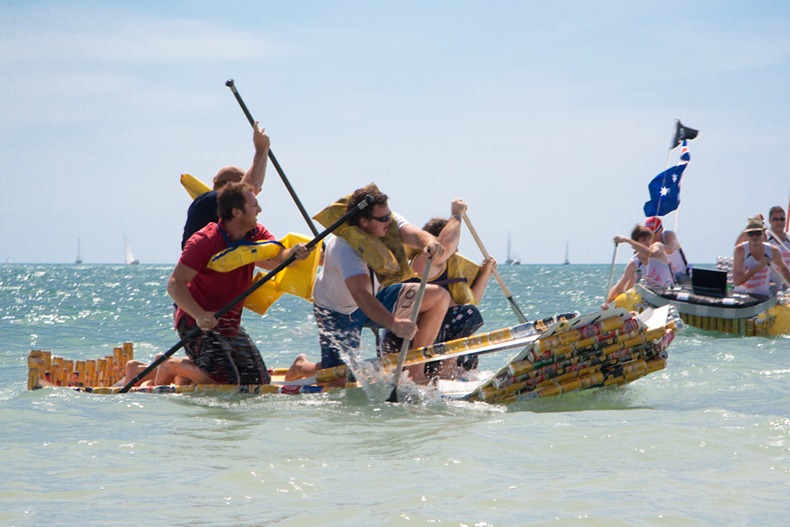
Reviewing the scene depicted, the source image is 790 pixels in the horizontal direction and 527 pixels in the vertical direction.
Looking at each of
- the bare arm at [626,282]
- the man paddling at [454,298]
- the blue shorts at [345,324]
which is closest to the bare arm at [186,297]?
the blue shorts at [345,324]

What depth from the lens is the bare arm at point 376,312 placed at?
20.4ft

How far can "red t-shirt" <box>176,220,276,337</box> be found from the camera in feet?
20.5

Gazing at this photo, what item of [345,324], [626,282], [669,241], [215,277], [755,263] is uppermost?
[669,241]

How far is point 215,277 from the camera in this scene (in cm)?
644

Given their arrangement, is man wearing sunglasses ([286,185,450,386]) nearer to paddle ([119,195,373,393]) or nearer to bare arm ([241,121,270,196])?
paddle ([119,195,373,393])

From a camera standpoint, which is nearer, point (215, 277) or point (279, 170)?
point (215, 277)

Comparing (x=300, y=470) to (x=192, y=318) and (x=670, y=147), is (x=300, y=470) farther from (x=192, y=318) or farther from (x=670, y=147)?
(x=670, y=147)

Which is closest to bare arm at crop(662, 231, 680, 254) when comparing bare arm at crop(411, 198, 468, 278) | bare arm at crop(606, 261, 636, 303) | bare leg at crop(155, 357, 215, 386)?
bare arm at crop(606, 261, 636, 303)

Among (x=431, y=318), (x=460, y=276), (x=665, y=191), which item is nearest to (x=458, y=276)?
(x=460, y=276)

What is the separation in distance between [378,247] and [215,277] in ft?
3.67

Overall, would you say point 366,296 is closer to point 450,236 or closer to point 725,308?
point 450,236

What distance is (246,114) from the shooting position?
7492mm

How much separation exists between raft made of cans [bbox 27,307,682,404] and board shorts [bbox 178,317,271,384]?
0.13 metres

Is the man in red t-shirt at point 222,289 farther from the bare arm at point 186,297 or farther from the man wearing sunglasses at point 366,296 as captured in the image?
the man wearing sunglasses at point 366,296
